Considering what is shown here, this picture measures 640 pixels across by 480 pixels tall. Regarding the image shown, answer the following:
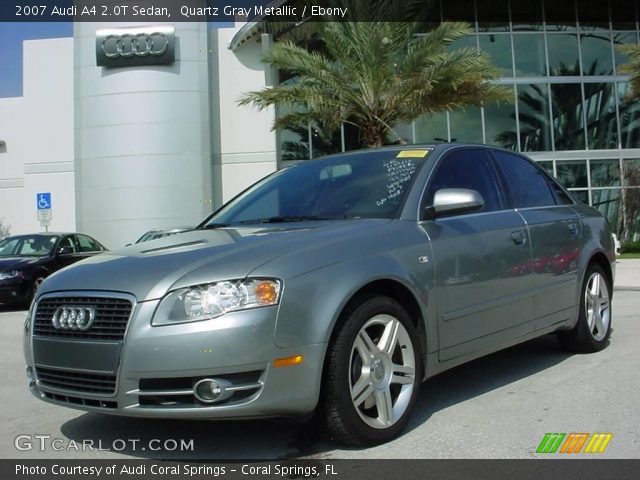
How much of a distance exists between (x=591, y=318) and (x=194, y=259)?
12.4 feet

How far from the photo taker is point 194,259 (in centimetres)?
331

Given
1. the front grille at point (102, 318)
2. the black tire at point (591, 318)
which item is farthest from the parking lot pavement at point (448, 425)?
the front grille at point (102, 318)

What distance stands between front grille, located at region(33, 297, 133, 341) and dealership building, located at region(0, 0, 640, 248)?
20.7 meters

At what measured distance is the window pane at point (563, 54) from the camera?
25.0 m

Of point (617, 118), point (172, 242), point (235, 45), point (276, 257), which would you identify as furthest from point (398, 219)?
point (617, 118)

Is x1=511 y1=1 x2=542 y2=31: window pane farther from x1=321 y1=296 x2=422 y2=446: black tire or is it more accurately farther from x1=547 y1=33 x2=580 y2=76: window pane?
x1=321 y1=296 x2=422 y2=446: black tire

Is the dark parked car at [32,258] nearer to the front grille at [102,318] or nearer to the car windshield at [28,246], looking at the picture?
the car windshield at [28,246]

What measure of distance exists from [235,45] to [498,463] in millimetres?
23767

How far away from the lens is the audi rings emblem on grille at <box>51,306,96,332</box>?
3.23 m

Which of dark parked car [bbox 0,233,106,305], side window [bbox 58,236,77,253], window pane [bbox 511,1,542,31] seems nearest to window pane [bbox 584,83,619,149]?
window pane [bbox 511,1,542,31]

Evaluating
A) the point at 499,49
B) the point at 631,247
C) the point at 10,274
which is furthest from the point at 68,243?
the point at 631,247

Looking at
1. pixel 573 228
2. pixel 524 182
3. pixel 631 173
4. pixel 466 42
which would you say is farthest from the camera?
pixel 466 42

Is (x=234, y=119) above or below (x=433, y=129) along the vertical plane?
above

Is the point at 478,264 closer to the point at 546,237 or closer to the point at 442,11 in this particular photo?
the point at 546,237
